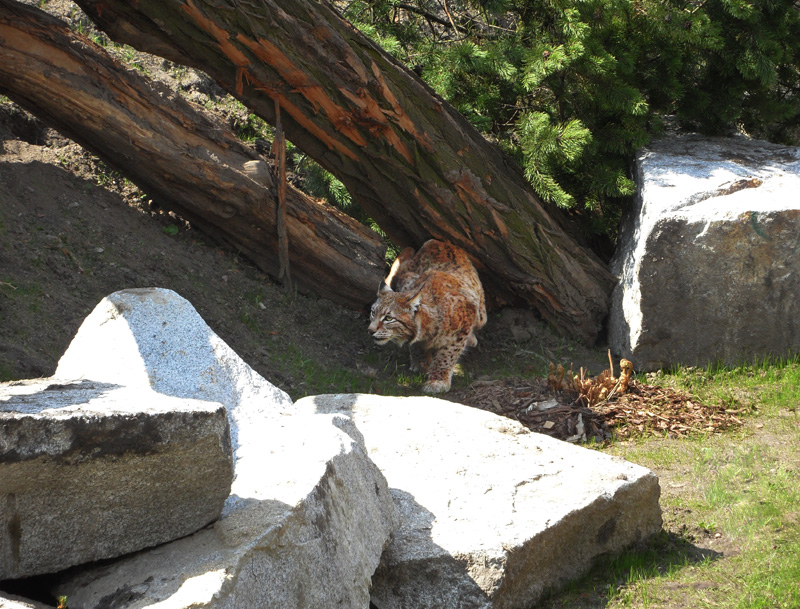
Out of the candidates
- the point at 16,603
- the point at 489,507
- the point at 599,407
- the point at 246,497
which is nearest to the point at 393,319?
the point at 599,407

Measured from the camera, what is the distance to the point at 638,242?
24.5ft

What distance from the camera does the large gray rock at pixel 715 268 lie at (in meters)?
6.98

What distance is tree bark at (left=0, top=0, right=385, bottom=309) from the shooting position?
641cm

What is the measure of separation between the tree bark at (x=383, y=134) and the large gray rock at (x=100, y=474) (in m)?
3.94

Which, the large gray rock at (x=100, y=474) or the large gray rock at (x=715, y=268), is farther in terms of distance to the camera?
the large gray rock at (x=715, y=268)

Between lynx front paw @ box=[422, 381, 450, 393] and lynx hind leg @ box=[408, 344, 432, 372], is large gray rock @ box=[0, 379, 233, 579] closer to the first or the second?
lynx front paw @ box=[422, 381, 450, 393]

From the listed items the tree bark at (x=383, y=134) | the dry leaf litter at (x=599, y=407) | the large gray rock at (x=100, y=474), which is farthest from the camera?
the dry leaf litter at (x=599, y=407)

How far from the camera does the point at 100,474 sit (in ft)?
8.45

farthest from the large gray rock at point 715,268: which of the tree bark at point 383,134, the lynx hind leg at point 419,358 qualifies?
the lynx hind leg at point 419,358

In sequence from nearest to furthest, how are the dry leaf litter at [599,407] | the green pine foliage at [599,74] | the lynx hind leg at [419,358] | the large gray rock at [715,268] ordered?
the dry leaf litter at [599,407]
the large gray rock at [715,268]
the green pine foliage at [599,74]
the lynx hind leg at [419,358]

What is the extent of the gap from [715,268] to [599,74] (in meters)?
2.15

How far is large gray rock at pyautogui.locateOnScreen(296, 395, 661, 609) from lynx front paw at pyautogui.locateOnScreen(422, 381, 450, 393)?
1881 mm

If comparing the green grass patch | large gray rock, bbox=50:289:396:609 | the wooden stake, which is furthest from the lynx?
large gray rock, bbox=50:289:396:609

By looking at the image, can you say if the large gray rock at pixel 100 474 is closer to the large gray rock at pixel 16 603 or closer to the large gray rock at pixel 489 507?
the large gray rock at pixel 16 603
